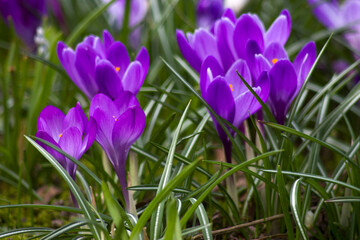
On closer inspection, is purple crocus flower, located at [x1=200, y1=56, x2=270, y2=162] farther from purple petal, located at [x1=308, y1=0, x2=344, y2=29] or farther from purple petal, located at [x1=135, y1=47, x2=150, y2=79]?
purple petal, located at [x1=308, y1=0, x2=344, y2=29]

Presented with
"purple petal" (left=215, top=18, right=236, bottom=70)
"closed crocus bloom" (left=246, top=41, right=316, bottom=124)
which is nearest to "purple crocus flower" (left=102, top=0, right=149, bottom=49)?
"purple petal" (left=215, top=18, right=236, bottom=70)

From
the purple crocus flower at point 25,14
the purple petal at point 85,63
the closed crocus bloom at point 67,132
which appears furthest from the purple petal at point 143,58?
the purple crocus flower at point 25,14

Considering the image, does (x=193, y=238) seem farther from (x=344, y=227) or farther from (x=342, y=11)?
(x=342, y=11)

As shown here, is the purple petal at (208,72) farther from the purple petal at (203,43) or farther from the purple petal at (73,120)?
the purple petal at (73,120)

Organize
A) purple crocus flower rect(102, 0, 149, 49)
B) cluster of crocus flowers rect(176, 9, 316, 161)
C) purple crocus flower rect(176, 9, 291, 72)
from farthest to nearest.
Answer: purple crocus flower rect(102, 0, 149, 49) < purple crocus flower rect(176, 9, 291, 72) < cluster of crocus flowers rect(176, 9, 316, 161)

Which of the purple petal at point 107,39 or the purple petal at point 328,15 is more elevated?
the purple petal at point 328,15

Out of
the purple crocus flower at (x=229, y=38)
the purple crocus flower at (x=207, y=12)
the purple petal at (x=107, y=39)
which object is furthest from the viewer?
the purple crocus flower at (x=207, y=12)

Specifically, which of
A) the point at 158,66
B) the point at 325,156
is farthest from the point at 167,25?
the point at 325,156
